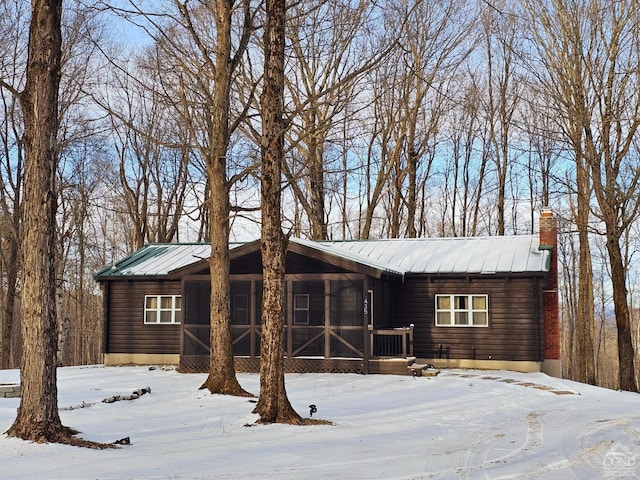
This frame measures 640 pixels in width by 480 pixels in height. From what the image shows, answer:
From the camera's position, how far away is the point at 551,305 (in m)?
21.7

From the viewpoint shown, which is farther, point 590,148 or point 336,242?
point 336,242

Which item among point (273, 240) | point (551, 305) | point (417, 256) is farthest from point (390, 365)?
point (273, 240)

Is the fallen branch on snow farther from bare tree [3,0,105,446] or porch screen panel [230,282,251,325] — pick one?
porch screen panel [230,282,251,325]

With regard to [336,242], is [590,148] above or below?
above

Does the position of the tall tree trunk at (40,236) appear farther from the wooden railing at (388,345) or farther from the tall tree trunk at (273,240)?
the wooden railing at (388,345)

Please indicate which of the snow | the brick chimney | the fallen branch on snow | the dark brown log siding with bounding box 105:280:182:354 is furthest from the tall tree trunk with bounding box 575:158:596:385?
the fallen branch on snow

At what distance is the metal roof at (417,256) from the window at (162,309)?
103 centimetres

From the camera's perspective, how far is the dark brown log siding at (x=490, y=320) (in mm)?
20375

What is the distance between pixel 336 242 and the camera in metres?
26.0

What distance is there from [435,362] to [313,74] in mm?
14479

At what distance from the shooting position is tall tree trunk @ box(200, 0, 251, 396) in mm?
14211

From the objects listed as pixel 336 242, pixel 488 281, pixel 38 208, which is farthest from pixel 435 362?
pixel 38 208

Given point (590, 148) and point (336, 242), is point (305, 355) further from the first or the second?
point (590, 148)

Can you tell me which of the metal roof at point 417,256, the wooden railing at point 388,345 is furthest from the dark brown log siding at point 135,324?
the wooden railing at point 388,345
